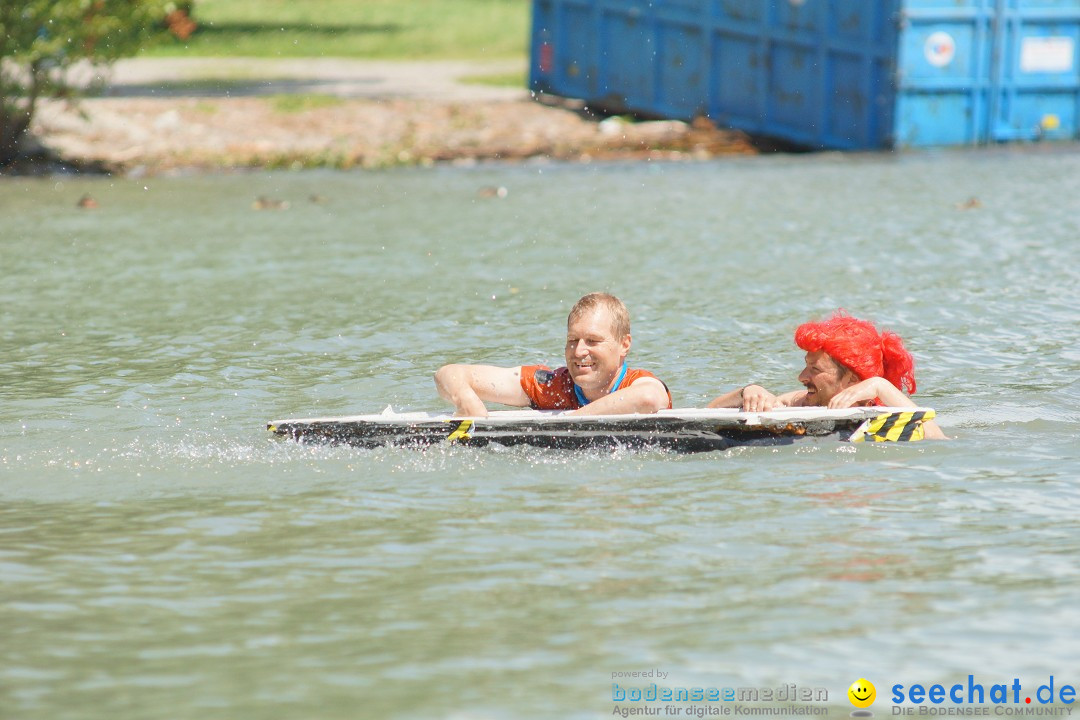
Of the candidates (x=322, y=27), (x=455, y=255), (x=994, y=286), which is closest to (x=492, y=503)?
(x=994, y=286)

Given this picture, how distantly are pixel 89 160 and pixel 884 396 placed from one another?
48.4 ft

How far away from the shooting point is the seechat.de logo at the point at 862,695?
4.70 meters

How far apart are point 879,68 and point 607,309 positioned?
13.3 metres

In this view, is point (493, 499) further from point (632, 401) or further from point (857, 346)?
point (857, 346)

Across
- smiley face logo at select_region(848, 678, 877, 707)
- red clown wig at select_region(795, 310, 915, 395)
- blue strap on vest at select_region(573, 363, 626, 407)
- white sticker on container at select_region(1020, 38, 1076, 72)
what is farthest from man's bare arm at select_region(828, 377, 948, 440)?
white sticker on container at select_region(1020, 38, 1076, 72)

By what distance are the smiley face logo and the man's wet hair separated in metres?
2.98

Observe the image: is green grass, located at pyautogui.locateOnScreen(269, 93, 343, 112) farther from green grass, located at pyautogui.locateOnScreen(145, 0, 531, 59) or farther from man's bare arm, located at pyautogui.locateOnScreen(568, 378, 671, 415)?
man's bare arm, located at pyautogui.locateOnScreen(568, 378, 671, 415)

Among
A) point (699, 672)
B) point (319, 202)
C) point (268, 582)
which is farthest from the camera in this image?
point (319, 202)

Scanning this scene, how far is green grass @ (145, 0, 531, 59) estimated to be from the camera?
33719 mm

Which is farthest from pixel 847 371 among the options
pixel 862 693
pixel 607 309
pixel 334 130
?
pixel 334 130

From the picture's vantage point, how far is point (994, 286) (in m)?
12.1

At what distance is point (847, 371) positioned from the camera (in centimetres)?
788

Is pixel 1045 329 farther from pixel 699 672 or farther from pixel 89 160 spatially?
pixel 89 160

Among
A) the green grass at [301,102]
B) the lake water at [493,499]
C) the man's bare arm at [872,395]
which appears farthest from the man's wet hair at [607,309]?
the green grass at [301,102]
